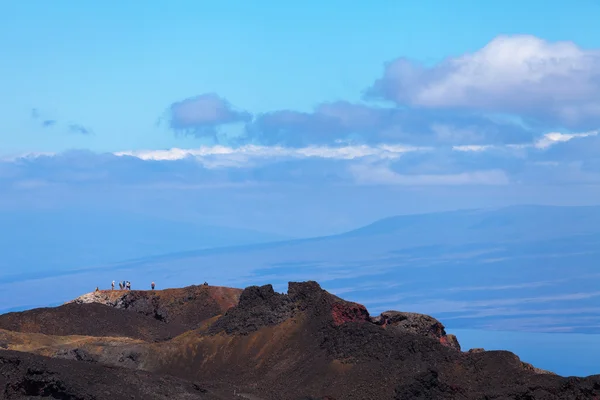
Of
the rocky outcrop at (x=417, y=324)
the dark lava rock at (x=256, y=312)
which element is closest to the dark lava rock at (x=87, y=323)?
the dark lava rock at (x=256, y=312)

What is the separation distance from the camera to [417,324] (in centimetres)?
10475

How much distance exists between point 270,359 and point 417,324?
16.1 meters

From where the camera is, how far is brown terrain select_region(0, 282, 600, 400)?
72.3 m

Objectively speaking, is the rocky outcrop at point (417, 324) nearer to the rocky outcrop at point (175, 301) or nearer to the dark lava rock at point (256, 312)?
the dark lava rock at point (256, 312)

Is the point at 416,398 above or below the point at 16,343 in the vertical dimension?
below

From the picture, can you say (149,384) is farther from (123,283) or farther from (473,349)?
(123,283)

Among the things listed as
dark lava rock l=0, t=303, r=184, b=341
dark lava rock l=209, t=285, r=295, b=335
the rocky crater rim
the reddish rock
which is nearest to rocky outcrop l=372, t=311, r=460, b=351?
the rocky crater rim

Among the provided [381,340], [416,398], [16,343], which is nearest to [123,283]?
[16,343]

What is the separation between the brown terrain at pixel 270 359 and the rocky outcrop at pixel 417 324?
116 millimetres

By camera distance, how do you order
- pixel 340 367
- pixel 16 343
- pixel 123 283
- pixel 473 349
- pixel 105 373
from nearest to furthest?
pixel 105 373
pixel 340 367
pixel 473 349
pixel 16 343
pixel 123 283

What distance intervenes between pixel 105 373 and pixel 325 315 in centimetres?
2794

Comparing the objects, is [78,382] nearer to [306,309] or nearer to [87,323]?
[306,309]

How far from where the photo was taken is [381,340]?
8981 cm

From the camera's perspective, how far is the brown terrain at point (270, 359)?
72.3m
